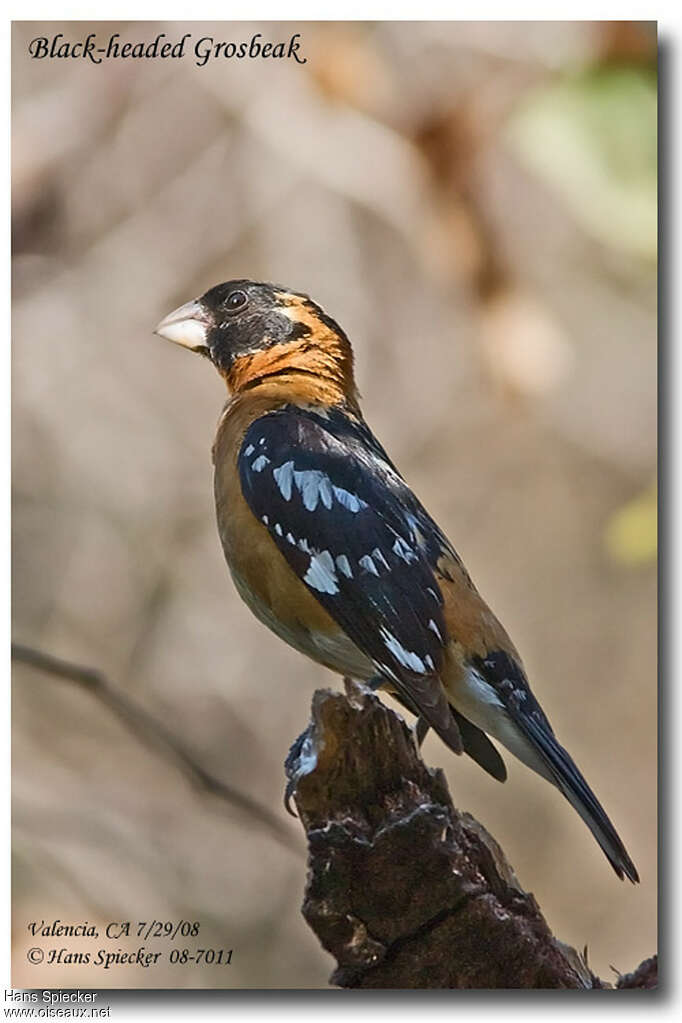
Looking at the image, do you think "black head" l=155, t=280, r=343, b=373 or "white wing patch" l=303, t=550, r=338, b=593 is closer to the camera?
"white wing patch" l=303, t=550, r=338, b=593

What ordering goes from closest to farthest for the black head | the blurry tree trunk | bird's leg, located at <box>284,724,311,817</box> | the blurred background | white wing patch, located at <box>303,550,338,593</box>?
the blurry tree trunk → bird's leg, located at <box>284,724,311,817</box> → white wing patch, located at <box>303,550,338,593</box> → the blurred background → the black head

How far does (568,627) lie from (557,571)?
0.12m

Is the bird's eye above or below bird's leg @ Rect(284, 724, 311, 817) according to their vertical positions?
above

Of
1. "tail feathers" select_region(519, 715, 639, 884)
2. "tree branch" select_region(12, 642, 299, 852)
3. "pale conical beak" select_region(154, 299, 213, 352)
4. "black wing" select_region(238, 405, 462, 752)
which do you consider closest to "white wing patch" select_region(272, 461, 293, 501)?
"black wing" select_region(238, 405, 462, 752)

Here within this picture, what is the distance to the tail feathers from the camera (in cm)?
275

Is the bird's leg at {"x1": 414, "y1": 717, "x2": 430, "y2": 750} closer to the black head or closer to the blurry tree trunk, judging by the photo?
the blurry tree trunk

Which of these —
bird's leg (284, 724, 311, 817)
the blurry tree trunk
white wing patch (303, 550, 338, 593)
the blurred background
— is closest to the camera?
the blurry tree trunk

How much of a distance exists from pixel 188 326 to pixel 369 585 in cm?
75

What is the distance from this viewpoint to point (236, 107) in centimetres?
299

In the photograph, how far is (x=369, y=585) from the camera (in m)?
2.70

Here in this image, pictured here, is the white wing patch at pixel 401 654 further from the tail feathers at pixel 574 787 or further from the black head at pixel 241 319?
the black head at pixel 241 319

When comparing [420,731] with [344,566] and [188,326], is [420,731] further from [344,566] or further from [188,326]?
[188,326]

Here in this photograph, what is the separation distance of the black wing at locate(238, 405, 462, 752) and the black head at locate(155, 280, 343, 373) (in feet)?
0.74

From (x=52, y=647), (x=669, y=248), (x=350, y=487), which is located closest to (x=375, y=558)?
(x=350, y=487)
